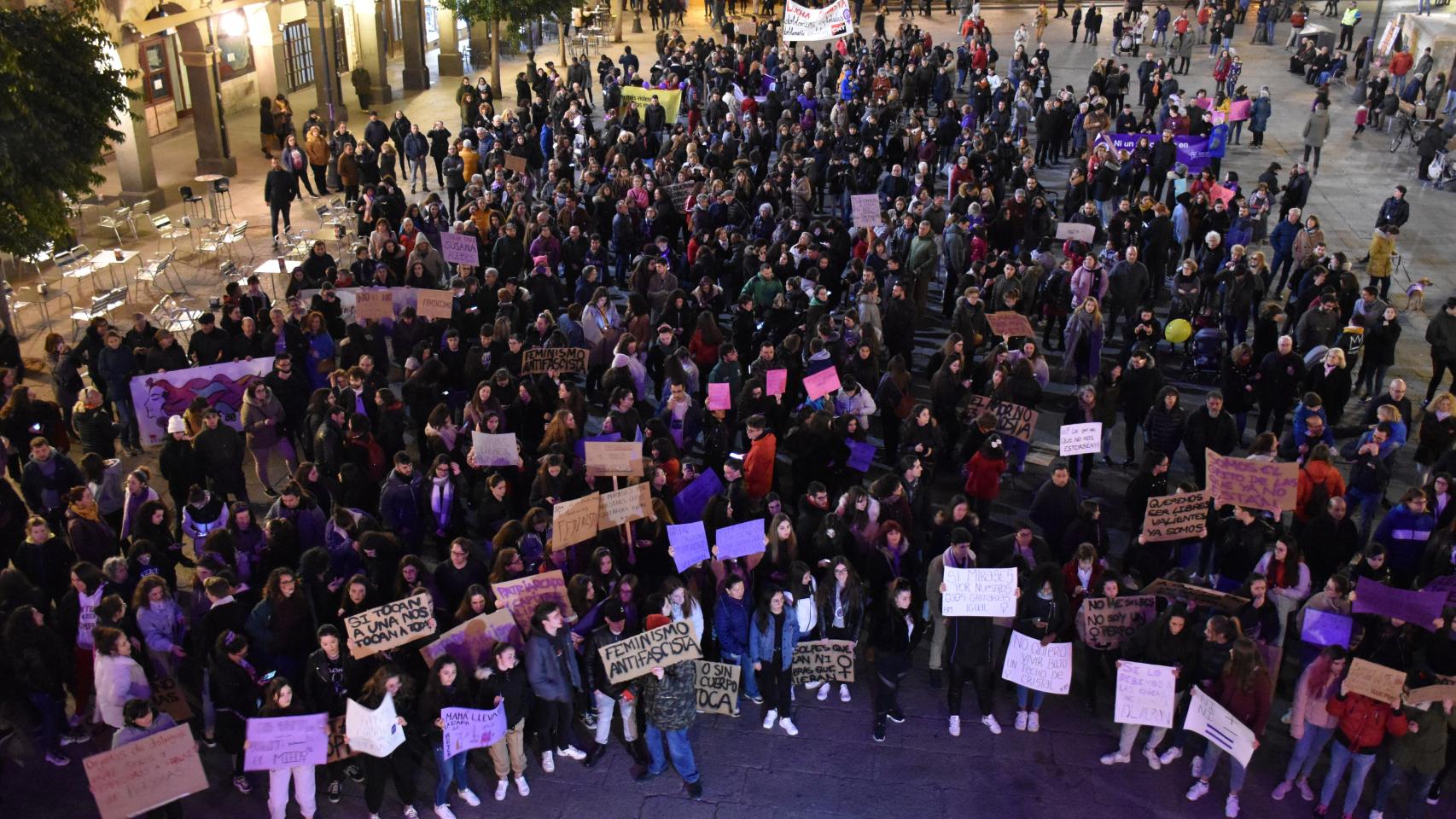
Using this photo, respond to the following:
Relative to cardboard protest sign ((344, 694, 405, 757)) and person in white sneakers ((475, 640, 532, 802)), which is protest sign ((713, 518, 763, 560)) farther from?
cardboard protest sign ((344, 694, 405, 757))

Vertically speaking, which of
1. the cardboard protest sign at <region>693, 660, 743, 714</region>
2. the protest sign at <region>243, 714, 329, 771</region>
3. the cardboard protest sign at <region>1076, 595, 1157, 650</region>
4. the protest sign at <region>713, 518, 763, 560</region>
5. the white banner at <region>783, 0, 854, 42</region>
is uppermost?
the white banner at <region>783, 0, 854, 42</region>

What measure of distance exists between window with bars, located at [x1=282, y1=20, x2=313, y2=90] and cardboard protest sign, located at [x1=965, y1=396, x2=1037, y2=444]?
1042 inches

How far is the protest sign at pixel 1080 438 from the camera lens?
12.3 meters

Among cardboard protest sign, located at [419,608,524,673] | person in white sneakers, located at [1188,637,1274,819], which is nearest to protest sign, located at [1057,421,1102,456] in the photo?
person in white sneakers, located at [1188,637,1274,819]

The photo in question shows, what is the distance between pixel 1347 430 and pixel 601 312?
29.1ft

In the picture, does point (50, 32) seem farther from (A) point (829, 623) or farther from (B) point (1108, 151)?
(B) point (1108, 151)

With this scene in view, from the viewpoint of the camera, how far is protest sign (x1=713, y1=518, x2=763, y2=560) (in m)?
10.1

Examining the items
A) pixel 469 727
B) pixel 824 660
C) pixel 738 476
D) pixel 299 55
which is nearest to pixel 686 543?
pixel 738 476

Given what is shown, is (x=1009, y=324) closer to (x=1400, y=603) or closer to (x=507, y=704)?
(x=1400, y=603)

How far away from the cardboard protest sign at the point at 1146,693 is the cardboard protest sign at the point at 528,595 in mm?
4186

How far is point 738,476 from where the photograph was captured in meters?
11.1

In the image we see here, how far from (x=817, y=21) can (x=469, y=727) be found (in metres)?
23.2

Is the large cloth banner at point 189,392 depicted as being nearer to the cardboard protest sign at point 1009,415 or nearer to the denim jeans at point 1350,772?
the cardboard protest sign at point 1009,415

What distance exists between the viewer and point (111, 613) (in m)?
9.02
